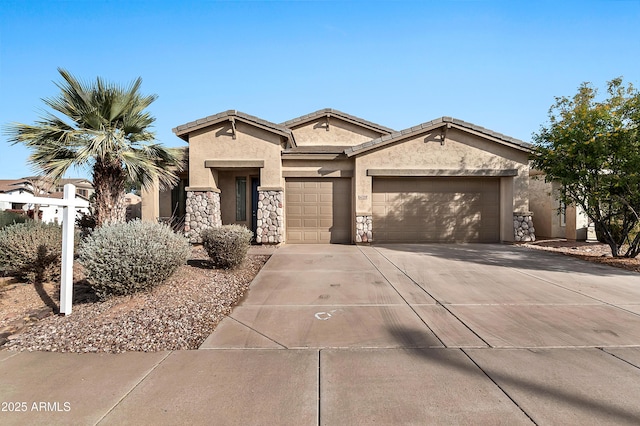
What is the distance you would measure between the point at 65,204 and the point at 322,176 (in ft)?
31.8

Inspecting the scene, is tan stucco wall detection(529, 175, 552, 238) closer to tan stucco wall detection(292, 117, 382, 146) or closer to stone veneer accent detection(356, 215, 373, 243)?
tan stucco wall detection(292, 117, 382, 146)

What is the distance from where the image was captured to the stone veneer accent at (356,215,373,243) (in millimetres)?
12969

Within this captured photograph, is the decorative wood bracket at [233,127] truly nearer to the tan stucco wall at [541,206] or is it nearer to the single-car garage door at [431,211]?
the single-car garage door at [431,211]

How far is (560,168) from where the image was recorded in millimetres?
10266

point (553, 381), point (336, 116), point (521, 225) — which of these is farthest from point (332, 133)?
point (553, 381)

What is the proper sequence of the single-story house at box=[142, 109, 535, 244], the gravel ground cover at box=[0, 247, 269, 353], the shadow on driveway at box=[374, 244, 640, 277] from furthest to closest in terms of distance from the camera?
the single-story house at box=[142, 109, 535, 244] → the shadow on driveway at box=[374, 244, 640, 277] → the gravel ground cover at box=[0, 247, 269, 353]

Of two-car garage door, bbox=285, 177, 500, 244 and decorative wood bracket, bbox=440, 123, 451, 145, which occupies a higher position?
decorative wood bracket, bbox=440, 123, 451, 145

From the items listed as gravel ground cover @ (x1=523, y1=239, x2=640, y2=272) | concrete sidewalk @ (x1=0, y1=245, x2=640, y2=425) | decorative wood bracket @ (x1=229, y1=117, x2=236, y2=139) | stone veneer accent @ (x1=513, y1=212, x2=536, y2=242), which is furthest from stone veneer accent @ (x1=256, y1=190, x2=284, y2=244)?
gravel ground cover @ (x1=523, y1=239, x2=640, y2=272)

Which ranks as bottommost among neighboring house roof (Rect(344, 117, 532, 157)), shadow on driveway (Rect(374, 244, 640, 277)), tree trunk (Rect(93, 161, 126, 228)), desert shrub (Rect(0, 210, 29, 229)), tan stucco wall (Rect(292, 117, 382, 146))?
shadow on driveway (Rect(374, 244, 640, 277))

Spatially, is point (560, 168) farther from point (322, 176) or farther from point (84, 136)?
point (84, 136)

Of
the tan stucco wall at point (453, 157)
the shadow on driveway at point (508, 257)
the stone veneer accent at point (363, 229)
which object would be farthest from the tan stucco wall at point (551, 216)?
the stone veneer accent at point (363, 229)

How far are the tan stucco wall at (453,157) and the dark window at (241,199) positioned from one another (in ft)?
16.0

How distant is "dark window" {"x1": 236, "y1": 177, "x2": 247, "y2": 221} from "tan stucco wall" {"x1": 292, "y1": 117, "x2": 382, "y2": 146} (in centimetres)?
433

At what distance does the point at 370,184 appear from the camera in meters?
13.2
